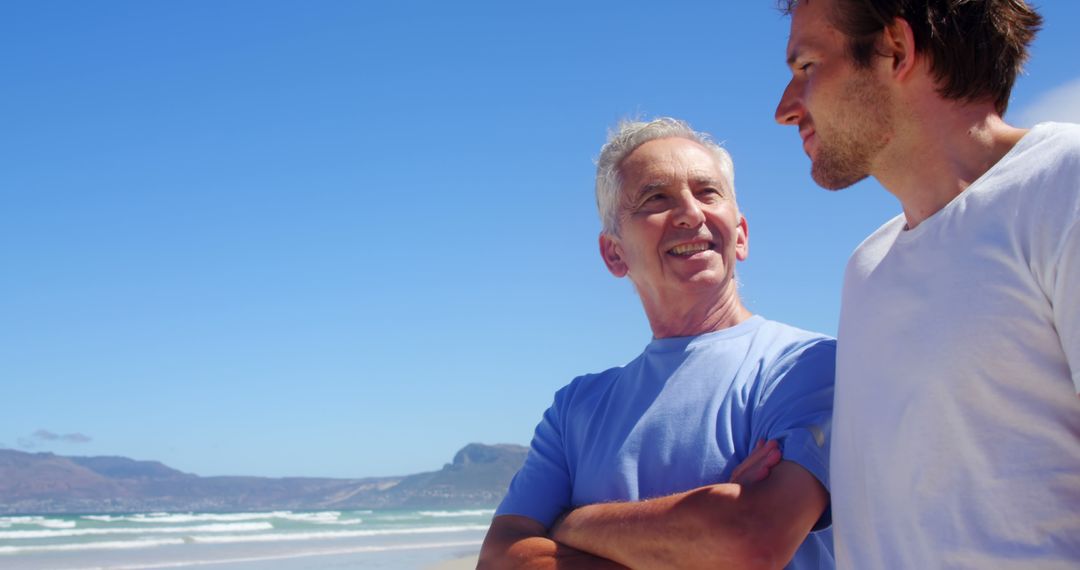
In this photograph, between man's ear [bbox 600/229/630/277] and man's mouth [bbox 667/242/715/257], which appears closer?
man's mouth [bbox 667/242/715/257]

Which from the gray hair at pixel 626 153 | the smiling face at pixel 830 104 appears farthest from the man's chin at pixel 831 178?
the gray hair at pixel 626 153

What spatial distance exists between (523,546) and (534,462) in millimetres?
283

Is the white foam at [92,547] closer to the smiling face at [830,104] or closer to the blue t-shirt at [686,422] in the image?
the blue t-shirt at [686,422]

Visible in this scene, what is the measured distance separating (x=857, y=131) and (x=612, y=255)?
1.08 m

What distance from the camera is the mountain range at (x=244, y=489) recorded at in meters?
63.8

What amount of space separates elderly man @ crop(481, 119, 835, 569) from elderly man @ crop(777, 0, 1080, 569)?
0.17 m

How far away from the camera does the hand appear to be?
1.79m

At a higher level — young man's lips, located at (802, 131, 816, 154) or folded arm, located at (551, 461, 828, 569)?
young man's lips, located at (802, 131, 816, 154)

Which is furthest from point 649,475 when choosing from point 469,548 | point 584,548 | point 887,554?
point 469,548

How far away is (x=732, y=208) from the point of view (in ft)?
8.06

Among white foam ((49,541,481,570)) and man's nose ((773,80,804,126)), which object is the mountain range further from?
man's nose ((773,80,804,126))

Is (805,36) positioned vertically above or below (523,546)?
above

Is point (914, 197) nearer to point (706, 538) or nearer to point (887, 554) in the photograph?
point (887, 554)

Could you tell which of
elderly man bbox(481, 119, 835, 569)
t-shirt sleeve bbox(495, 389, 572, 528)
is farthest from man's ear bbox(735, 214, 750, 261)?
t-shirt sleeve bbox(495, 389, 572, 528)
